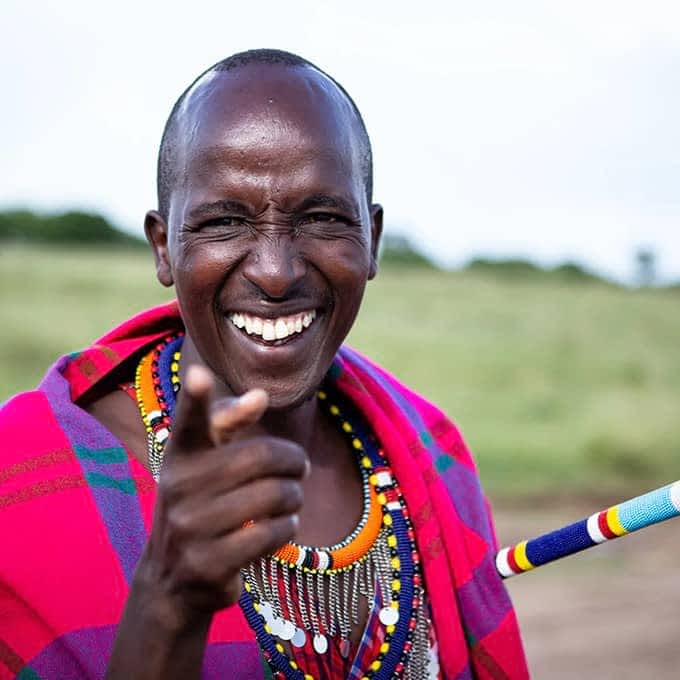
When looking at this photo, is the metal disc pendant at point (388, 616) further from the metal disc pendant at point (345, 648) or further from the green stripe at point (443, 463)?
the green stripe at point (443, 463)

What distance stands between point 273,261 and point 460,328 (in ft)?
49.3

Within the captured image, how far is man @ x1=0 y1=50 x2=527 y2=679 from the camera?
77.8 inches

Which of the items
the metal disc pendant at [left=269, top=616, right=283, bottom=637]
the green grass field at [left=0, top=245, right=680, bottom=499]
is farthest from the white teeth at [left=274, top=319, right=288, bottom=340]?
the green grass field at [left=0, top=245, right=680, bottom=499]

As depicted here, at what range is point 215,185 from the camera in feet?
7.09

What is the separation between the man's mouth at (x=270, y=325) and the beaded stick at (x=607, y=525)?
0.72 meters

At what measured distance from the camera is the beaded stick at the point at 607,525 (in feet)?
6.71

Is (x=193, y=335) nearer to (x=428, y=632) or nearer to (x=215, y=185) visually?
(x=215, y=185)

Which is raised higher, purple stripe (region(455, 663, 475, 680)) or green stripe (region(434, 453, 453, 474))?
green stripe (region(434, 453, 453, 474))

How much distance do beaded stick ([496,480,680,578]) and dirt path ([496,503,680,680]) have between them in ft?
11.1

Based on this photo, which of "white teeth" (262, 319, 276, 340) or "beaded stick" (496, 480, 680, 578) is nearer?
"beaded stick" (496, 480, 680, 578)

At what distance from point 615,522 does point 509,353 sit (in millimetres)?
13049

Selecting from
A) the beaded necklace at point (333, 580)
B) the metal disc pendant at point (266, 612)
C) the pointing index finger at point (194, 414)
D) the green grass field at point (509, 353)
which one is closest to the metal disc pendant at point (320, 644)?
the beaded necklace at point (333, 580)

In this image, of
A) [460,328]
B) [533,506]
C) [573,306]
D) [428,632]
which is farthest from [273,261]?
[573,306]

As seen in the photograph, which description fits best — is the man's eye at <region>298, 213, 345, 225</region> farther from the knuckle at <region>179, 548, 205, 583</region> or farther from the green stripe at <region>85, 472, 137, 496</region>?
the knuckle at <region>179, 548, 205, 583</region>
